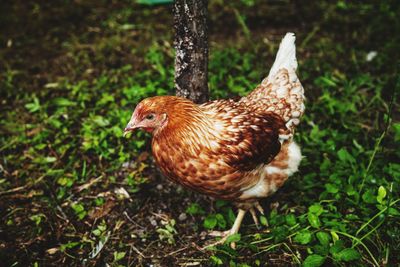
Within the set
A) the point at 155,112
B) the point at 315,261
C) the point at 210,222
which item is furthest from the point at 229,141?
the point at 315,261

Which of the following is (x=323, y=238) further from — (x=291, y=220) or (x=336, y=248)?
(x=291, y=220)

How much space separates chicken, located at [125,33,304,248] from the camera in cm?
215

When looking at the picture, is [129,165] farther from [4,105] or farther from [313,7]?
[313,7]

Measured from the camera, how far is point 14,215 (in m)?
2.63

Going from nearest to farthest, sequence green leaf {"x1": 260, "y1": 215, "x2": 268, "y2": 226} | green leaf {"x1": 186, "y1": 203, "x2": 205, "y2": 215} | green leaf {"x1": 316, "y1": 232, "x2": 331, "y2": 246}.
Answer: green leaf {"x1": 316, "y1": 232, "x2": 331, "y2": 246}, green leaf {"x1": 260, "y1": 215, "x2": 268, "y2": 226}, green leaf {"x1": 186, "y1": 203, "x2": 205, "y2": 215}

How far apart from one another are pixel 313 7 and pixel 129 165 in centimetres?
344

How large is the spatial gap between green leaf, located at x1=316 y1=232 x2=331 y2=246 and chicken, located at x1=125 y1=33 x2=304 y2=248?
17.6 inches

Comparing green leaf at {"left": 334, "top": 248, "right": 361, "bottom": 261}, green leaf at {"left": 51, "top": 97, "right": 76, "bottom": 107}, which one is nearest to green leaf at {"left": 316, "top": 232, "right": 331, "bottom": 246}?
green leaf at {"left": 334, "top": 248, "right": 361, "bottom": 261}

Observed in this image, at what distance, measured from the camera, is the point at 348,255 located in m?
2.01

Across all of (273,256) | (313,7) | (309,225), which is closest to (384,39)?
(313,7)

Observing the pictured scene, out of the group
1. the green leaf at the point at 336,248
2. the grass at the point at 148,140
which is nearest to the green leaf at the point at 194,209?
the grass at the point at 148,140

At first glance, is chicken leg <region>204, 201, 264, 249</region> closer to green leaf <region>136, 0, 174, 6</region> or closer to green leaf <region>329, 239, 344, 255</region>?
green leaf <region>329, 239, 344, 255</region>

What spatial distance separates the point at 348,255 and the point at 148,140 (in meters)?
1.82

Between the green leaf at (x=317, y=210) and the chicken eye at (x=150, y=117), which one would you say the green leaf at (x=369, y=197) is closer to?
the green leaf at (x=317, y=210)
